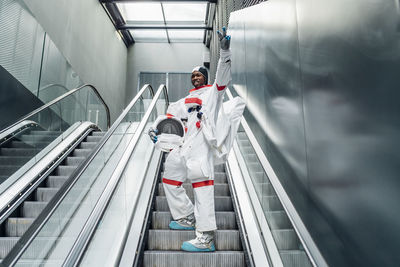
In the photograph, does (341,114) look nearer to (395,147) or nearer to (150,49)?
(395,147)

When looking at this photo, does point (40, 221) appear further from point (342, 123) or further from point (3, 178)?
point (3, 178)

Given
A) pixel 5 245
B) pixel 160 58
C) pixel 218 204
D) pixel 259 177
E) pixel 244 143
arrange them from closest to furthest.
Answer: pixel 5 245
pixel 259 177
pixel 218 204
pixel 244 143
pixel 160 58

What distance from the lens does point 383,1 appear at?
1938mm

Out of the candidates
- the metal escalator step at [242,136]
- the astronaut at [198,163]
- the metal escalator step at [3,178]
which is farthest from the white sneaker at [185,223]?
the metal escalator step at [3,178]

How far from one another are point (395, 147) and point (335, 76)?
84 cm

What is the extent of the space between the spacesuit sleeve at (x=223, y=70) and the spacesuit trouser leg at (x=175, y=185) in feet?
2.64

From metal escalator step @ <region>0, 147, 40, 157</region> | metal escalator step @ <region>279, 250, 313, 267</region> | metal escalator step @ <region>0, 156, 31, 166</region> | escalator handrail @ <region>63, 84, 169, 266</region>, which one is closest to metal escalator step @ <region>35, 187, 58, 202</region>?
metal escalator step @ <region>0, 156, 31, 166</region>

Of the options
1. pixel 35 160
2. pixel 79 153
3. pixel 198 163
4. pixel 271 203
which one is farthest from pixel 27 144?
pixel 271 203

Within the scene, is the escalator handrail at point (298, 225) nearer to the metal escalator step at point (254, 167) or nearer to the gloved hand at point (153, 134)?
the metal escalator step at point (254, 167)

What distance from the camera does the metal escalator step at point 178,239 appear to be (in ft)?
12.4

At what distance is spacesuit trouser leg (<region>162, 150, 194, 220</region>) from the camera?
3771mm

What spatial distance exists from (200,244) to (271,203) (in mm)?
784

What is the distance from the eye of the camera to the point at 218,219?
4.14 meters

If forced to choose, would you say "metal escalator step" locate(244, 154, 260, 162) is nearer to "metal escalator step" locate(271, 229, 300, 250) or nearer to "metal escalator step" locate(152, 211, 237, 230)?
"metal escalator step" locate(152, 211, 237, 230)
